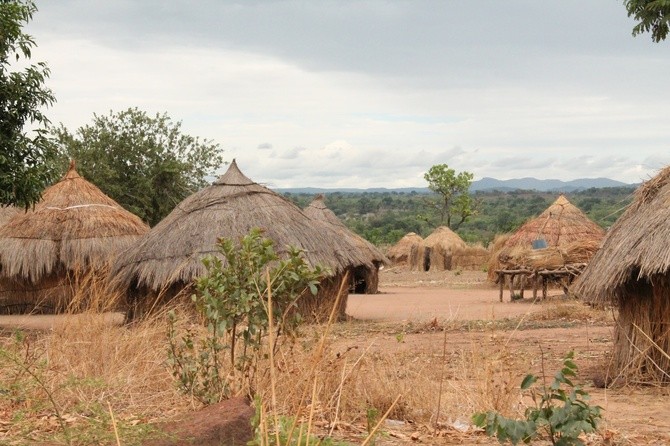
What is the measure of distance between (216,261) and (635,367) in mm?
4376

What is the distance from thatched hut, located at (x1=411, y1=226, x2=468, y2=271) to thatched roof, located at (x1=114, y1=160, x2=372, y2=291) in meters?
17.9

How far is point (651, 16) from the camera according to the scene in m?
16.4

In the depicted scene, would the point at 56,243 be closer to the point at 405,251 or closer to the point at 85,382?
the point at 85,382

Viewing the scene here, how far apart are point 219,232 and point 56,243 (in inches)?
205

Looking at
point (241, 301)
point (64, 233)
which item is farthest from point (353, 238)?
point (241, 301)

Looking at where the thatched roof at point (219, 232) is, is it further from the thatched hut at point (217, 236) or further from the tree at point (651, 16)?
the tree at point (651, 16)

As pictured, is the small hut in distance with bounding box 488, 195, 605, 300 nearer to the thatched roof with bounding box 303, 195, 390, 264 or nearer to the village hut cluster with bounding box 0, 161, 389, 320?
the thatched roof with bounding box 303, 195, 390, 264

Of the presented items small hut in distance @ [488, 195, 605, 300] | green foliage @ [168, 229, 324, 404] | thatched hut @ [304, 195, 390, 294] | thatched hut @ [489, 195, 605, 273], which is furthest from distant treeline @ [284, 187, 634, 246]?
green foliage @ [168, 229, 324, 404]

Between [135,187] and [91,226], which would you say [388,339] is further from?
[135,187]

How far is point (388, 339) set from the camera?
11.5 metres

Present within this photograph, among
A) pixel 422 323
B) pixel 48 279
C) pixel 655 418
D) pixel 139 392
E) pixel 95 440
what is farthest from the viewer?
pixel 48 279

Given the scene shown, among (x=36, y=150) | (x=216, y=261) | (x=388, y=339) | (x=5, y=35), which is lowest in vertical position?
(x=388, y=339)

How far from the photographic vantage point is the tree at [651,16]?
16.1 metres

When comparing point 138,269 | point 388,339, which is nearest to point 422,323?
point 388,339
